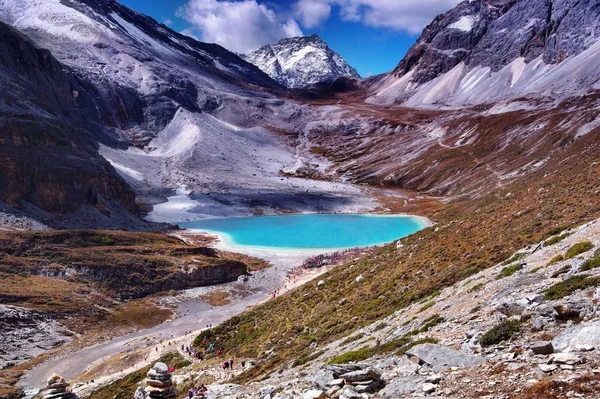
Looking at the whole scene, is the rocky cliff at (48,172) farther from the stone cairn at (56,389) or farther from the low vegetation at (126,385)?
the stone cairn at (56,389)

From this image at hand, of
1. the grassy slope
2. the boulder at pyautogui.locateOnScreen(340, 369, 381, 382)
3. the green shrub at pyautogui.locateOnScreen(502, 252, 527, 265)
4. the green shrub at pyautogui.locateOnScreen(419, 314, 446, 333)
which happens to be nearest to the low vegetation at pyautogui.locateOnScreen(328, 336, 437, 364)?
the green shrub at pyautogui.locateOnScreen(419, 314, 446, 333)

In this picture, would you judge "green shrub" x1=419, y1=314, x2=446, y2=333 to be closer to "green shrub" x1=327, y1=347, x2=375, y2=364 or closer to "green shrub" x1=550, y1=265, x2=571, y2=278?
"green shrub" x1=327, y1=347, x2=375, y2=364

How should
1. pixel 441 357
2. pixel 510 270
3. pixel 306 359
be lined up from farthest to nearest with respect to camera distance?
pixel 306 359
pixel 510 270
pixel 441 357

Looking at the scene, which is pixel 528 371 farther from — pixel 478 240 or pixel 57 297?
pixel 57 297

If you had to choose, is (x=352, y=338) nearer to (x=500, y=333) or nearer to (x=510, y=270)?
(x=510, y=270)

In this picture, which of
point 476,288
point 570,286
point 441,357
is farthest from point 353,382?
point 476,288

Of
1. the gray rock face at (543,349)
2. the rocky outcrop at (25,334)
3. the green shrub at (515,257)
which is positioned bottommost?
the gray rock face at (543,349)

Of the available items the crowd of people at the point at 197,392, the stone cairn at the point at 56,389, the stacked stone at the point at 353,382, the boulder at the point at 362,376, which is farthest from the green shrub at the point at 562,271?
the stone cairn at the point at 56,389
